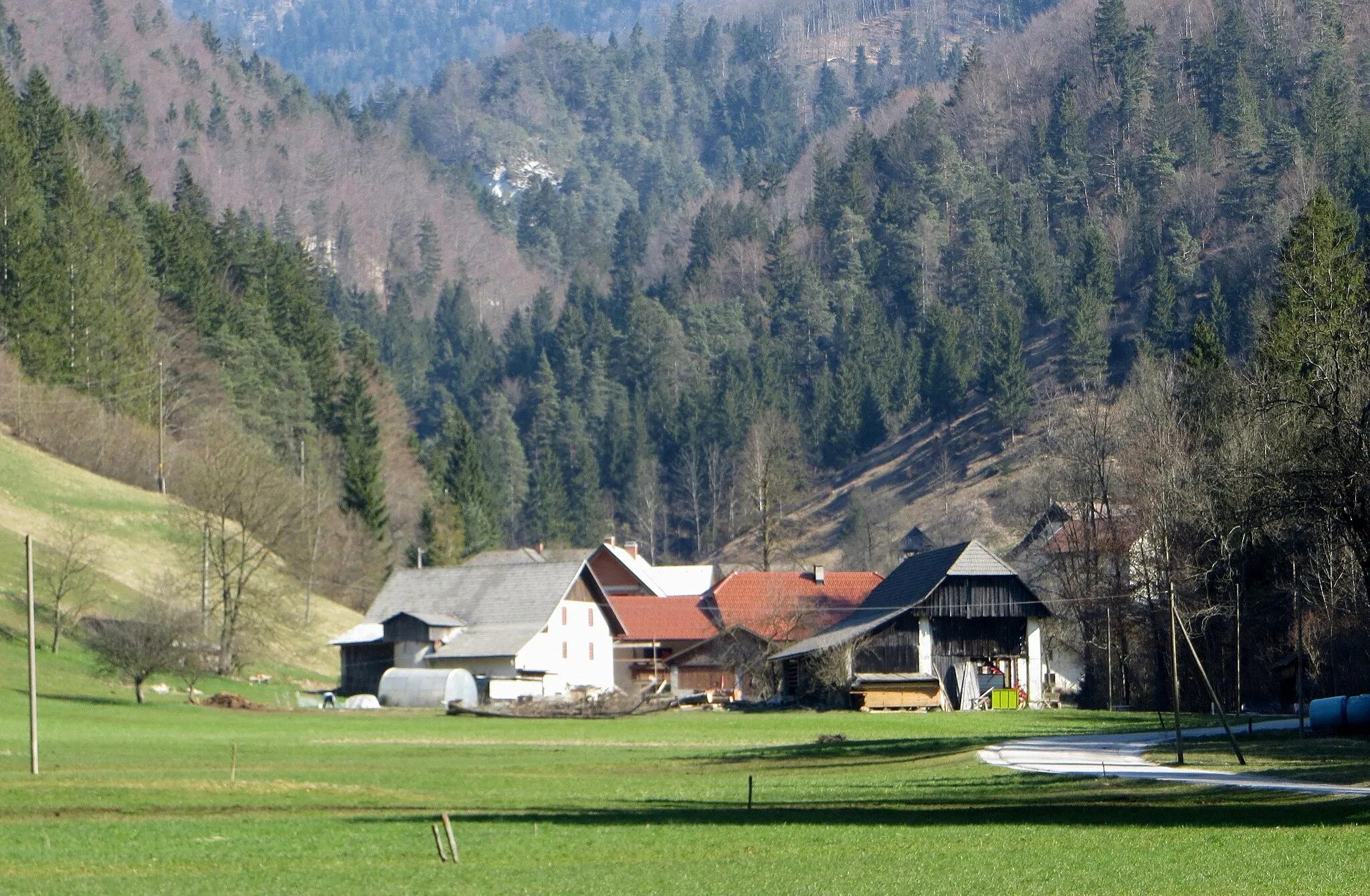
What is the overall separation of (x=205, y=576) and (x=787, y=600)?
29.7m

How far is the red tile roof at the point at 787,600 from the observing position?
3393 inches

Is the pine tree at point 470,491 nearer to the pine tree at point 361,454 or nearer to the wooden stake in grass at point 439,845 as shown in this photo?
the pine tree at point 361,454

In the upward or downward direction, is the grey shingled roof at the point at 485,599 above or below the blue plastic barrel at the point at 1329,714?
above

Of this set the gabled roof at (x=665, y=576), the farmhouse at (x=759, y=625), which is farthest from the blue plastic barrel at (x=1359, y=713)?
A: the gabled roof at (x=665, y=576)

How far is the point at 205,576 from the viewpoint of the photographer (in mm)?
75562

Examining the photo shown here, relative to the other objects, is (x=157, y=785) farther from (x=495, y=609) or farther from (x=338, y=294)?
(x=338, y=294)

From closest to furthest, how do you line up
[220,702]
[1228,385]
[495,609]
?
[220,702] → [1228,385] → [495,609]

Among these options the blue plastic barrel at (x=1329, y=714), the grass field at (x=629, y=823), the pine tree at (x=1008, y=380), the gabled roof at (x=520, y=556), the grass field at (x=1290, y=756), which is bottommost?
the grass field at (x=629, y=823)

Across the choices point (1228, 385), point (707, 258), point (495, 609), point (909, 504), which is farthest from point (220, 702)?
point (707, 258)

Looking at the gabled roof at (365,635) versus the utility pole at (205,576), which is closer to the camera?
the utility pole at (205,576)

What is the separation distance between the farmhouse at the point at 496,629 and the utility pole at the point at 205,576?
6441 millimetres

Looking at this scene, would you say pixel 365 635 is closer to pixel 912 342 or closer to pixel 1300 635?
pixel 1300 635

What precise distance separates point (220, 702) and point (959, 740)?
2927 centimetres

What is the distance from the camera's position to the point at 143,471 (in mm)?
96625
